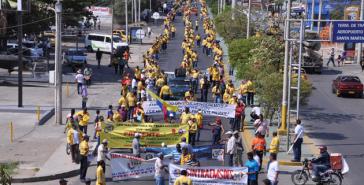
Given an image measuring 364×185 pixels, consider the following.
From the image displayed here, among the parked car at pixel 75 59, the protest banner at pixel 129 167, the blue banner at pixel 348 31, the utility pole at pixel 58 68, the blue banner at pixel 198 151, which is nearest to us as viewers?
the protest banner at pixel 129 167

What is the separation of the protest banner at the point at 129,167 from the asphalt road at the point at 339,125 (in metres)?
5.88

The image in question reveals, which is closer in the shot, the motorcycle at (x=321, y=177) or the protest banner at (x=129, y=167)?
the motorcycle at (x=321, y=177)

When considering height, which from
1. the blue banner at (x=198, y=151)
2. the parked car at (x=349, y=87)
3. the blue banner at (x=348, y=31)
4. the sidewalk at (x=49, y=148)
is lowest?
the sidewalk at (x=49, y=148)

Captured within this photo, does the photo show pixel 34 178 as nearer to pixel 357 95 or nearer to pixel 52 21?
pixel 357 95

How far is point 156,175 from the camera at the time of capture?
68.9 feet

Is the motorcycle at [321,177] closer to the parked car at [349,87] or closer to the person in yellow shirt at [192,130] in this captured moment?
the person in yellow shirt at [192,130]

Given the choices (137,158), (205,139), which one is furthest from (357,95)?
(137,158)

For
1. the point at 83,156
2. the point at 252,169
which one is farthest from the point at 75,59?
the point at 252,169

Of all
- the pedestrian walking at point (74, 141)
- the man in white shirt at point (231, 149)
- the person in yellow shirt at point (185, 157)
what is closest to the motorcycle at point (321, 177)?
the man in white shirt at point (231, 149)

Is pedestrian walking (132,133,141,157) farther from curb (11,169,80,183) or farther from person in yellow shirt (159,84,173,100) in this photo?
person in yellow shirt (159,84,173,100)

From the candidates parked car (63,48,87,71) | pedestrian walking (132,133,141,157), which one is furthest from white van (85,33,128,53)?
pedestrian walking (132,133,141,157)

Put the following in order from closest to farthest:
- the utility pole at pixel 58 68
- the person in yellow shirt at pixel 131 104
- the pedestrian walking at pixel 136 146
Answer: the pedestrian walking at pixel 136 146
the person in yellow shirt at pixel 131 104
the utility pole at pixel 58 68

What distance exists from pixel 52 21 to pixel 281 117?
30675mm

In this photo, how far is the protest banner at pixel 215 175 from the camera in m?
20.7
